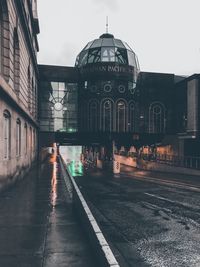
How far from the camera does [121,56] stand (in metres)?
48.3

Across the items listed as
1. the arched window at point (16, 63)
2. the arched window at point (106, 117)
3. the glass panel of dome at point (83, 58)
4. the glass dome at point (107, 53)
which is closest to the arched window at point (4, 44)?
the arched window at point (16, 63)

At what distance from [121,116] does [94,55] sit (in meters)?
12.9

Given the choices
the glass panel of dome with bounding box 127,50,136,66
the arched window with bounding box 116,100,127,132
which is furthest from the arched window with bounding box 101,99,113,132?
the glass panel of dome with bounding box 127,50,136,66

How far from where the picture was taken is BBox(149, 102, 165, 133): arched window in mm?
48188

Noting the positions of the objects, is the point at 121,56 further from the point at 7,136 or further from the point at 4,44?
the point at 7,136

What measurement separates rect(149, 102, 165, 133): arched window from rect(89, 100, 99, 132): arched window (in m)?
10.3

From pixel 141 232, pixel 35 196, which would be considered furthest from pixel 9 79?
pixel 141 232

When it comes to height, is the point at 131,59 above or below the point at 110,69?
above

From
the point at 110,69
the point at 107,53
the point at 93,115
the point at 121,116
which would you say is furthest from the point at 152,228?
the point at 107,53

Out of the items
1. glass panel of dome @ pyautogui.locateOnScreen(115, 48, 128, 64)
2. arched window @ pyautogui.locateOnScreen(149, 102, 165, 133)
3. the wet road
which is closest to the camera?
the wet road

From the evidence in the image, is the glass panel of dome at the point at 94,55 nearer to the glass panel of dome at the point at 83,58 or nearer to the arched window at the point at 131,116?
the glass panel of dome at the point at 83,58

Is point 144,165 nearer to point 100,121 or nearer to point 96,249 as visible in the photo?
point 100,121

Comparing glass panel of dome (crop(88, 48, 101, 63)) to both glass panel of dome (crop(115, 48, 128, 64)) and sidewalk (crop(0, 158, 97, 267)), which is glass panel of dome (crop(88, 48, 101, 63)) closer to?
glass panel of dome (crop(115, 48, 128, 64))

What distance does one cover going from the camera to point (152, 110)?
1906 inches
